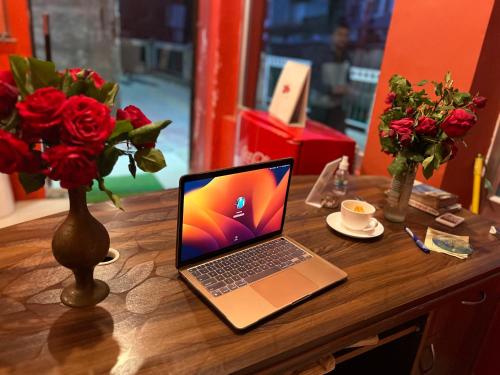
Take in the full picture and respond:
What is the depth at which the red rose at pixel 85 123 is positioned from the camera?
2.42 ft

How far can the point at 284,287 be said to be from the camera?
3.53 ft

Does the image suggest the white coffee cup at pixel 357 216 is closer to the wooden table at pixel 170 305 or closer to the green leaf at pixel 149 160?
the wooden table at pixel 170 305

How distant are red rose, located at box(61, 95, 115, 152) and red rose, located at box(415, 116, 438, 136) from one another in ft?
3.36

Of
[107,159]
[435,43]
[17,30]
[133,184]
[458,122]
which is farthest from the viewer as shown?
[133,184]

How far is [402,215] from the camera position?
1.56 metres

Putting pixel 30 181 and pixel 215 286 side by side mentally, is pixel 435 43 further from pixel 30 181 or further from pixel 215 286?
pixel 30 181

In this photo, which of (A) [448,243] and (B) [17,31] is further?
(B) [17,31]

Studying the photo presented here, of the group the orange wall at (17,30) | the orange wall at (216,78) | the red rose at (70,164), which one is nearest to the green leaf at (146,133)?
the red rose at (70,164)

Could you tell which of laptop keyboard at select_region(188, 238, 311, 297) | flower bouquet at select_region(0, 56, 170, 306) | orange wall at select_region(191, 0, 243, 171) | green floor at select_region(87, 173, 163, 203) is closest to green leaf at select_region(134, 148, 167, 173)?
flower bouquet at select_region(0, 56, 170, 306)

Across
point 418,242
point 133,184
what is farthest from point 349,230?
point 133,184

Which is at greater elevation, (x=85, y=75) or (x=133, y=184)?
(x=85, y=75)

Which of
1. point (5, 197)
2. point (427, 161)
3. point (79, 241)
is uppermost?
point (427, 161)

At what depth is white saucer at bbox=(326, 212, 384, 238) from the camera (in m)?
1.40

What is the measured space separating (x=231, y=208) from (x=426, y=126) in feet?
2.36
